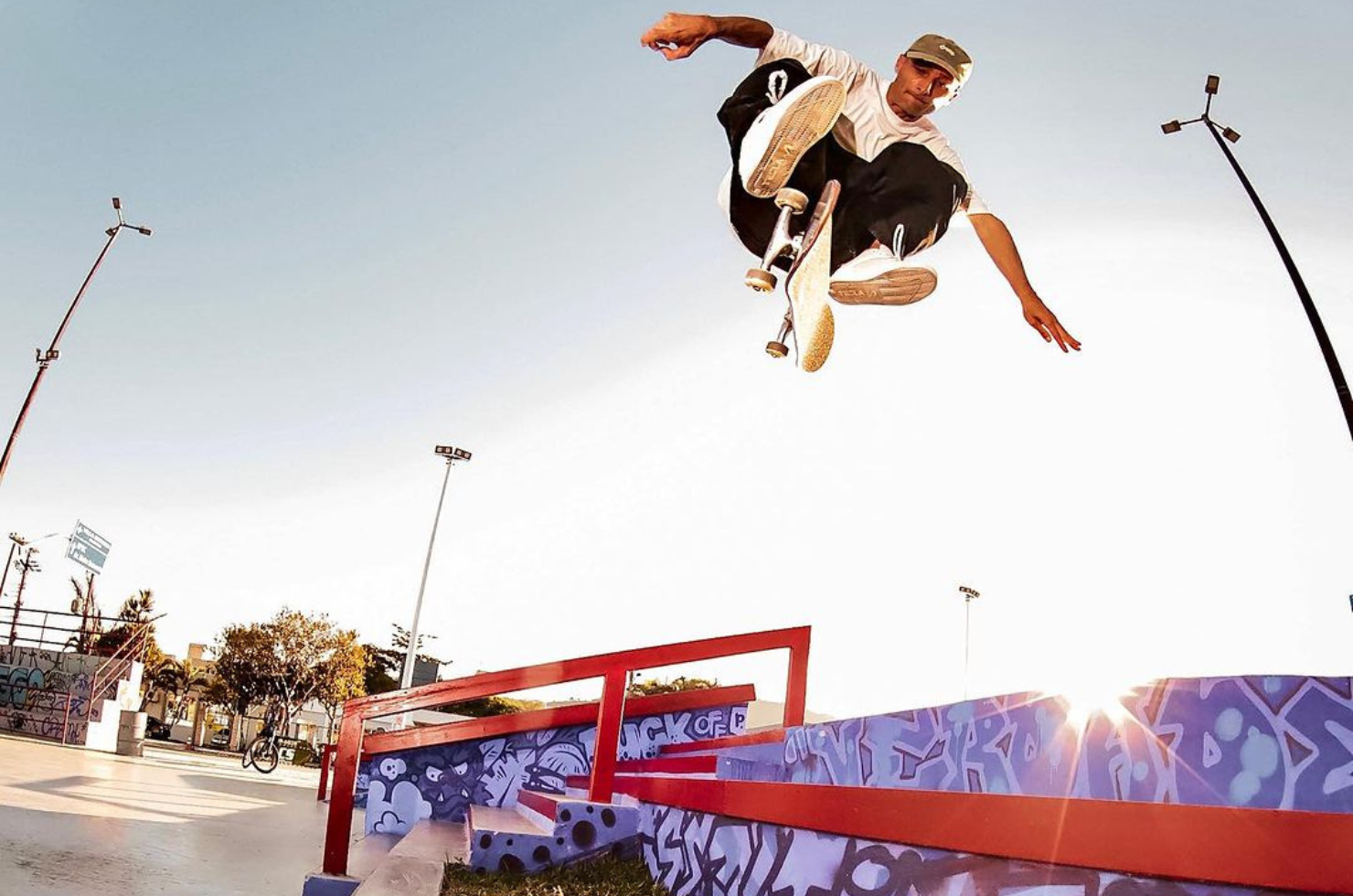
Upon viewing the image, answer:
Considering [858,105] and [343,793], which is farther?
[343,793]

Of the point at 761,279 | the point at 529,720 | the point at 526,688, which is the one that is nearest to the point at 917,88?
the point at 761,279

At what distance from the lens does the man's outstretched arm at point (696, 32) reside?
13.8 feet

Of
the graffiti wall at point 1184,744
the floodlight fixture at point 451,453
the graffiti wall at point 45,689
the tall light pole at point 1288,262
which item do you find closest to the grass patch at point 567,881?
the graffiti wall at point 1184,744

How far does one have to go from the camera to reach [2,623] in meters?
25.8

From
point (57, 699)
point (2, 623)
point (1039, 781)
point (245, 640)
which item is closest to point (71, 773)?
point (1039, 781)

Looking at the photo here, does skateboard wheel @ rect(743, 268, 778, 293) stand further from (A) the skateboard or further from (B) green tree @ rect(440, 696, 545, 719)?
(B) green tree @ rect(440, 696, 545, 719)

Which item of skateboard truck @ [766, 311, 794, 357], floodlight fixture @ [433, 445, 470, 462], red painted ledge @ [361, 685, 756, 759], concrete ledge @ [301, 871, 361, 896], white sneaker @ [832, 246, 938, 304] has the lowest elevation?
concrete ledge @ [301, 871, 361, 896]

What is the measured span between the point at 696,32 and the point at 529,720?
5.80m

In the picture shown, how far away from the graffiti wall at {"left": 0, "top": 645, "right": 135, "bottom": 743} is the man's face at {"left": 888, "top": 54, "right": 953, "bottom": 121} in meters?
24.4

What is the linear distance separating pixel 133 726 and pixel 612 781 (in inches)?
716

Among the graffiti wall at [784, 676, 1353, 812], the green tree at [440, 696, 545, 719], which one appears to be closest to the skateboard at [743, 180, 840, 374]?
the graffiti wall at [784, 676, 1353, 812]

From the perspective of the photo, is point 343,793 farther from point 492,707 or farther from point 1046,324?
point 492,707

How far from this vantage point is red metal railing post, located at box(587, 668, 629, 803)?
5.38 meters

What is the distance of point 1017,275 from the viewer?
16.8 ft
